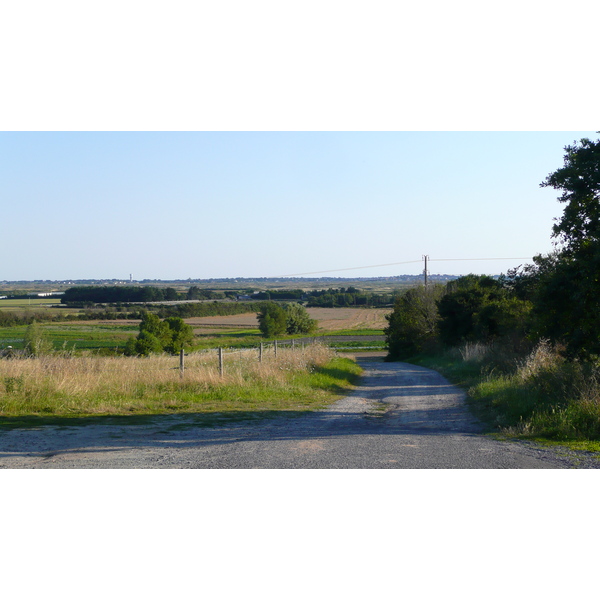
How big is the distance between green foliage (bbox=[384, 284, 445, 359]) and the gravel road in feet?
132

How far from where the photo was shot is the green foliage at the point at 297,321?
7294 centimetres

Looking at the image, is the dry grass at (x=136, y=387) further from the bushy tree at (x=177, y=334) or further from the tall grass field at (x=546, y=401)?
the bushy tree at (x=177, y=334)

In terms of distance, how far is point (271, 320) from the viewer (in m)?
64.6

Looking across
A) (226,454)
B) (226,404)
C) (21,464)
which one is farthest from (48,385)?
(226,454)

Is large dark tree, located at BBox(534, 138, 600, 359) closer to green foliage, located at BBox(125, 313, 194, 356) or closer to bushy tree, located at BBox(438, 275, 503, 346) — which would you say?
bushy tree, located at BBox(438, 275, 503, 346)

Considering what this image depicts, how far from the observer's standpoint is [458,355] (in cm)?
3553

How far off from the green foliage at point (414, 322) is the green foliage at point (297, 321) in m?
17.8

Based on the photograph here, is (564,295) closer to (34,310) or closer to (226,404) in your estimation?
(226,404)

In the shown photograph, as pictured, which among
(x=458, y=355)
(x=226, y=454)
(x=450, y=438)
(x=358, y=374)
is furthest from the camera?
(x=458, y=355)

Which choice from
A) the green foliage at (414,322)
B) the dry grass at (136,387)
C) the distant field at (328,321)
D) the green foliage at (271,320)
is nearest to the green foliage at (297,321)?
the green foliage at (271,320)

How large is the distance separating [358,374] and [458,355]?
825 cm

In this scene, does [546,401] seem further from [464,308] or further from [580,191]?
[464,308]

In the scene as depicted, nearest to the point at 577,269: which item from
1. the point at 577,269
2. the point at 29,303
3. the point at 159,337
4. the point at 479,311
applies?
the point at 577,269

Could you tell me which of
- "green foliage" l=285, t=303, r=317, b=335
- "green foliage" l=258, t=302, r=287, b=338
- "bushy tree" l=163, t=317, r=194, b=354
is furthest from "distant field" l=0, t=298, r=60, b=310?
"green foliage" l=285, t=303, r=317, b=335
